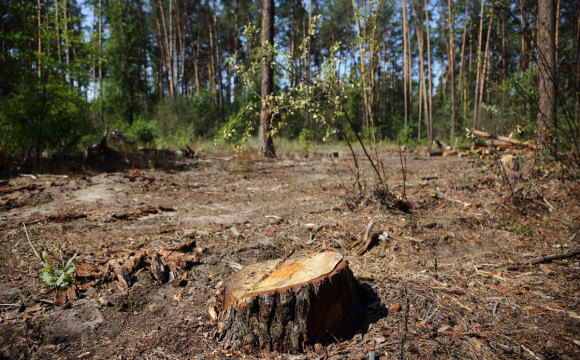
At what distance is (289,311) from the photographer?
6.77ft

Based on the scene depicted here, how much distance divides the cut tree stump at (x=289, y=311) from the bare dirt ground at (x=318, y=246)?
75 millimetres

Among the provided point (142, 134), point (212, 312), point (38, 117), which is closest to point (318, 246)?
point (212, 312)

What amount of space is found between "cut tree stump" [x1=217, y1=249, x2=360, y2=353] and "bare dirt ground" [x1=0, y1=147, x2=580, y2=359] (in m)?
0.07

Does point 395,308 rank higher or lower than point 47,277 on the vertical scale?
lower

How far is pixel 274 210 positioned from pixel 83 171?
518 cm

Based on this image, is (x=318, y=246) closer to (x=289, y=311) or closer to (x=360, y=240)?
(x=360, y=240)

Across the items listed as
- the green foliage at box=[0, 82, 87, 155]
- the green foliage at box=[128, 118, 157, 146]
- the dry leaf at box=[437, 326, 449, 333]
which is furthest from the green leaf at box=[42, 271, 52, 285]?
the green foliage at box=[128, 118, 157, 146]

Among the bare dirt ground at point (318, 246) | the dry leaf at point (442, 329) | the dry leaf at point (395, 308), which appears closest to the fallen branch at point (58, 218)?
the bare dirt ground at point (318, 246)

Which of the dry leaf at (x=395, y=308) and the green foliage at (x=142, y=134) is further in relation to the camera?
the green foliage at (x=142, y=134)

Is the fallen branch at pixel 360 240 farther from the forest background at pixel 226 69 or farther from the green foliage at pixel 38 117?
the green foliage at pixel 38 117

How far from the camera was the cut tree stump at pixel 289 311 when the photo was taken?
6.76ft

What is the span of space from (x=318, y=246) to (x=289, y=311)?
161cm

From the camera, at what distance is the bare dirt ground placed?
84.2 inches

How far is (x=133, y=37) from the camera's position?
1509 centimetres
